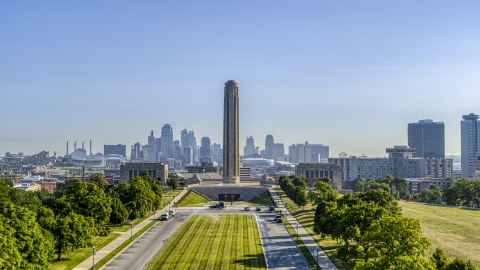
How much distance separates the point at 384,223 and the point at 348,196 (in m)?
33.9

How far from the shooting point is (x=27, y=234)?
147 ft

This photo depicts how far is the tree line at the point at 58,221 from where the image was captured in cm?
4262

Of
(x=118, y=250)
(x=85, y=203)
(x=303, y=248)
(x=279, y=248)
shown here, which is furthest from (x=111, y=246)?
(x=303, y=248)

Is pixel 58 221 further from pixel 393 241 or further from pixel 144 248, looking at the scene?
pixel 393 241

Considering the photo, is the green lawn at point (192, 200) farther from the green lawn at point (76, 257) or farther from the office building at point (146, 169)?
the green lawn at point (76, 257)

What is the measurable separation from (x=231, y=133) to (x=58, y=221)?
120053 millimetres

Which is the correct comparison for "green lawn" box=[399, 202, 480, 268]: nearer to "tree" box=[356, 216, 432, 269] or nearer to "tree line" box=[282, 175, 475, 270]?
"tree line" box=[282, 175, 475, 270]

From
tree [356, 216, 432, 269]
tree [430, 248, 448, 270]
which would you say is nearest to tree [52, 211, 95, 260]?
tree [356, 216, 432, 269]

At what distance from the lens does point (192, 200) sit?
13562 cm

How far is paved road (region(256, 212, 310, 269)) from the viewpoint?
55500 millimetres

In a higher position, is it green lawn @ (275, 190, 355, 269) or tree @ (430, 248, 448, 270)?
tree @ (430, 248, 448, 270)

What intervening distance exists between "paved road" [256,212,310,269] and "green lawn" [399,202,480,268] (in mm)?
17995

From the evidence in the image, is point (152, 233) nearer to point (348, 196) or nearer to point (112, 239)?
point (112, 239)

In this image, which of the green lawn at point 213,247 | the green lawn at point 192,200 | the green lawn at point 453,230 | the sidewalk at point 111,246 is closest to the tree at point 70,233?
the sidewalk at point 111,246
